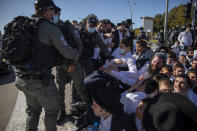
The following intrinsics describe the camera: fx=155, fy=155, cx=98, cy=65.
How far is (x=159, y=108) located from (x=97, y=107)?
80 cm

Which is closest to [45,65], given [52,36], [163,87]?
[52,36]

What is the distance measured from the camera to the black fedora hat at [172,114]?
82 centimetres

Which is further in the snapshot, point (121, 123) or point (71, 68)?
point (71, 68)

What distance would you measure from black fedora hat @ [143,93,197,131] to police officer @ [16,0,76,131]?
128 centimetres

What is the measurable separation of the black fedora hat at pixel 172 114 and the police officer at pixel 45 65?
1.28 metres

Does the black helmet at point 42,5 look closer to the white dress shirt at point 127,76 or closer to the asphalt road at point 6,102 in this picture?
the white dress shirt at point 127,76

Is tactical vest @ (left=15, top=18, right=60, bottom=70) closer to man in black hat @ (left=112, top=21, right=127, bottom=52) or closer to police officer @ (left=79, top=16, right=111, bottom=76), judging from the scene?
police officer @ (left=79, top=16, right=111, bottom=76)

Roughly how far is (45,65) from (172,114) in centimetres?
147

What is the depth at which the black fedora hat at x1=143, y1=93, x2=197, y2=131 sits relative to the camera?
82cm

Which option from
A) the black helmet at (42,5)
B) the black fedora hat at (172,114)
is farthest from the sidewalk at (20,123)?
the black fedora hat at (172,114)

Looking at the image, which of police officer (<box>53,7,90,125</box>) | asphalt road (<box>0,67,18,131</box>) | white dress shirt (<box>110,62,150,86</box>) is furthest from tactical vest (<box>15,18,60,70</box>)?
asphalt road (<box>0,67,18,131</box>)

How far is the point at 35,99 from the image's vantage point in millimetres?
1984

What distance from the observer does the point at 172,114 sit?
0.84 m

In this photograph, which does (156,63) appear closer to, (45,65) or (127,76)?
(127,76)
